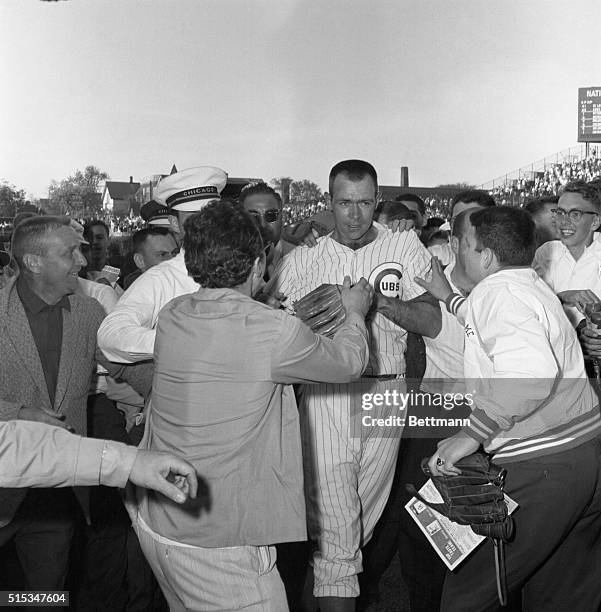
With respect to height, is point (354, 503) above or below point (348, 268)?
below

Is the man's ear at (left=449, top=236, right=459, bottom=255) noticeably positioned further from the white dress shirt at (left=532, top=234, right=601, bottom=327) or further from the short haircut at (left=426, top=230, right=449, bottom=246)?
the short haircut at (left=426, top=230, right=449, bottom=246)

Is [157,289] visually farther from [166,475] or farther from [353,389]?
[166,475]

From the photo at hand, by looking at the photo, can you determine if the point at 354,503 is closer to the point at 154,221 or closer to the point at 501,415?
the point at 501,415

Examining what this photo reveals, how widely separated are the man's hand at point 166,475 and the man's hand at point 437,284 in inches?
75.5

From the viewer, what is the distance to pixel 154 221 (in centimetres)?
521

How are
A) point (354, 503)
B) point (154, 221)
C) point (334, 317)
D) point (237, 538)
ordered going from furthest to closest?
1. point (154, 221)
2. point (354, 503)
3. point (334, 317)
4. point (237, 538)

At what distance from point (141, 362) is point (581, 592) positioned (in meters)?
2.07

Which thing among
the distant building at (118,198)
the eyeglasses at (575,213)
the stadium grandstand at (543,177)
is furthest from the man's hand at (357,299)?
the stadium grandstand at (543,177)

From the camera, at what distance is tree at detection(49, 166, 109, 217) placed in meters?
10.8

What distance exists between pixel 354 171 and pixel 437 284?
0.78m

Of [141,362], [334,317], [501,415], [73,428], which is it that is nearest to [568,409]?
[501,415]

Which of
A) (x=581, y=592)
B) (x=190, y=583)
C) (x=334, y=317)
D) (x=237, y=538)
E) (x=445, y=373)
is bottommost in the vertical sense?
(x=581, y=592)

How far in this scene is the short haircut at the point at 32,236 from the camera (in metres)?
3.28

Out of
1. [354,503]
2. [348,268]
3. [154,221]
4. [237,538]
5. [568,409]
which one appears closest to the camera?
[237,538]
